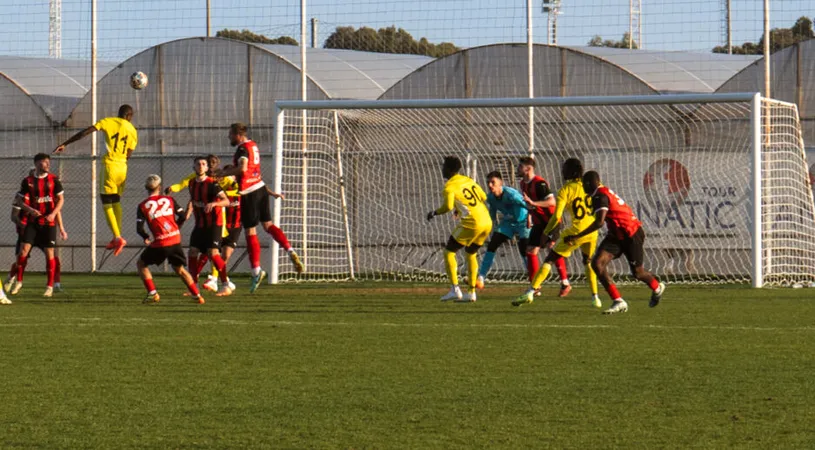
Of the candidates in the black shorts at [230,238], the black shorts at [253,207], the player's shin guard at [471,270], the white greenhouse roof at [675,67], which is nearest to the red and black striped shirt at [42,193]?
the black shorts at [230,238]

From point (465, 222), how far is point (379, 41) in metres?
11.4

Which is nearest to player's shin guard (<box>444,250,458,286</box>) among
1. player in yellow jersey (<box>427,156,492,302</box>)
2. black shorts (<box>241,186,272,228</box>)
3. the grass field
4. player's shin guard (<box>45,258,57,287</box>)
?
player in yellow jersey (<box>427,156,492,302</box>)

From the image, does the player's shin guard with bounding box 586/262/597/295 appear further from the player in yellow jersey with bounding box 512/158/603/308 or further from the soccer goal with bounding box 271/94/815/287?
the soccer goal with bounding box 271/94/815/287

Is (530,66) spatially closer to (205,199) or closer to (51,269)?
(205,199)

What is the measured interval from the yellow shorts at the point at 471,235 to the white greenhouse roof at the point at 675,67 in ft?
30.6

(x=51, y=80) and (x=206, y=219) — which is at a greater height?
(x=51, y=80)

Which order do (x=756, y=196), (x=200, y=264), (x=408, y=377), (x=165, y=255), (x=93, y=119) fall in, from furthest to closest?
(x=93, y=119) → (x=756, y=196) → (x=200, y=264) → (x=165, y=255) → (x=408, y=377)

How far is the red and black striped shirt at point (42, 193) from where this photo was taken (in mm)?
16344

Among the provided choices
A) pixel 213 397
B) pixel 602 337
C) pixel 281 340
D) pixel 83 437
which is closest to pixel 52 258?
pixel 281 340

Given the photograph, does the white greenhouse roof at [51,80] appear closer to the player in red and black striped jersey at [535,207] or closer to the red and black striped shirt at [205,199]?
the red and black striped shirt at [205,199]

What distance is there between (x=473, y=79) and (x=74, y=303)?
1018 centimetres

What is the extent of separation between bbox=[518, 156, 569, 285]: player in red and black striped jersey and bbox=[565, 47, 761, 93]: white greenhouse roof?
310 inches

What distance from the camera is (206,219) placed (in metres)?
16.4

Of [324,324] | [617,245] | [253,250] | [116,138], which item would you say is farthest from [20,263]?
[617,245]
